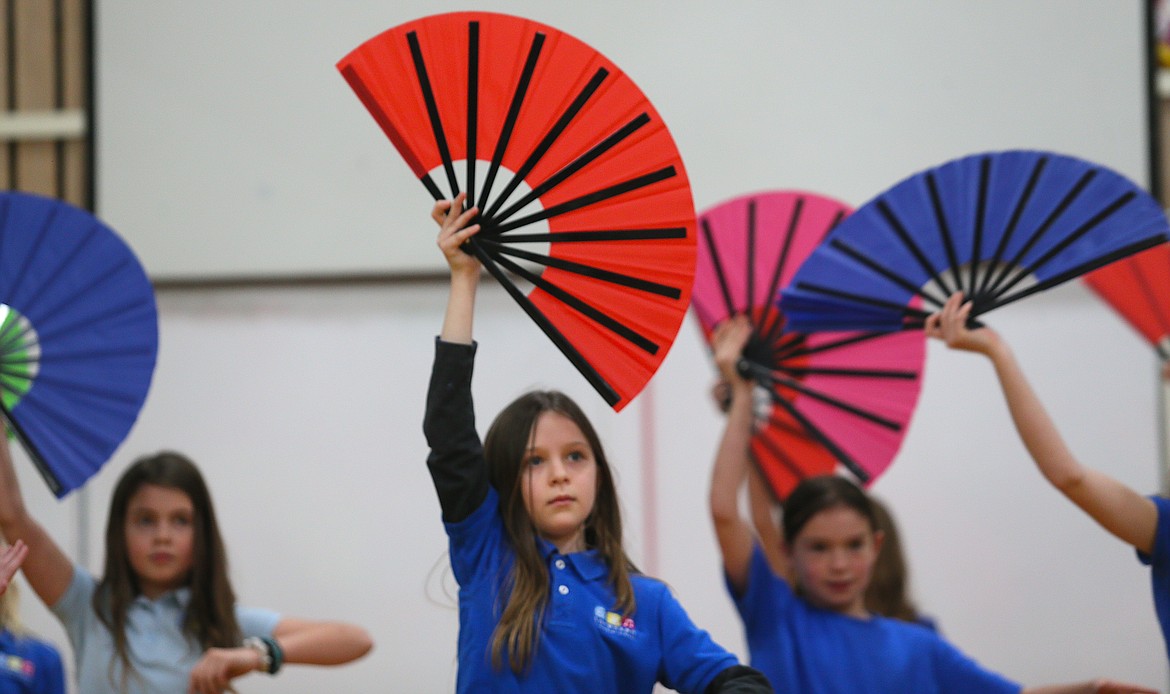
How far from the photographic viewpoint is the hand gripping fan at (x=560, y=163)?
1.68 meters

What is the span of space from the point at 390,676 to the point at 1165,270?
2225mm

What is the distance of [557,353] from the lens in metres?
3.40

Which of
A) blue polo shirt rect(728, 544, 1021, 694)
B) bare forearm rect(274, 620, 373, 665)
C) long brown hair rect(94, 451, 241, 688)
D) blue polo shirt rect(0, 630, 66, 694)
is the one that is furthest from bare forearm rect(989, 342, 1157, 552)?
blue polo shirt rect(0, 630, 66, 694)

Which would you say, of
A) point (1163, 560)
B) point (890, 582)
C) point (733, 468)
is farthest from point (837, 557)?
point (890, 582)

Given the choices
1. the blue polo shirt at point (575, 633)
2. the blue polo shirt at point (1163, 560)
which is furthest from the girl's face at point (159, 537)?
the blue polo shirt at point (1163, 560)

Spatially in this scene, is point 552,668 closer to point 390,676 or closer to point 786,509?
point 786,509

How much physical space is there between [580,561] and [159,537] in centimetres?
98

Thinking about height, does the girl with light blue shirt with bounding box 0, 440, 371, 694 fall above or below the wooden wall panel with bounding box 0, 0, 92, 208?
below

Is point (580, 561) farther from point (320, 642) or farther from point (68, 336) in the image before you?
point (68, 336)

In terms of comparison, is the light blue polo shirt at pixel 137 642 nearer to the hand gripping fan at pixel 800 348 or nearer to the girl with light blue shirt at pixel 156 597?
the girl with light blue shirt at pixel 156 597

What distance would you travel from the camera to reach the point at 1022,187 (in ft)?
6.67

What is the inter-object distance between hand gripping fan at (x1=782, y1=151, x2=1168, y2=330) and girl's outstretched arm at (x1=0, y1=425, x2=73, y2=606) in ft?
4.61

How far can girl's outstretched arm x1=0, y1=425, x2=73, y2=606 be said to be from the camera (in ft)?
6.98

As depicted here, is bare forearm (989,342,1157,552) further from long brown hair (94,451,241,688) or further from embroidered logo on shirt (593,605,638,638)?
long brown hair (94,451,241,688)
